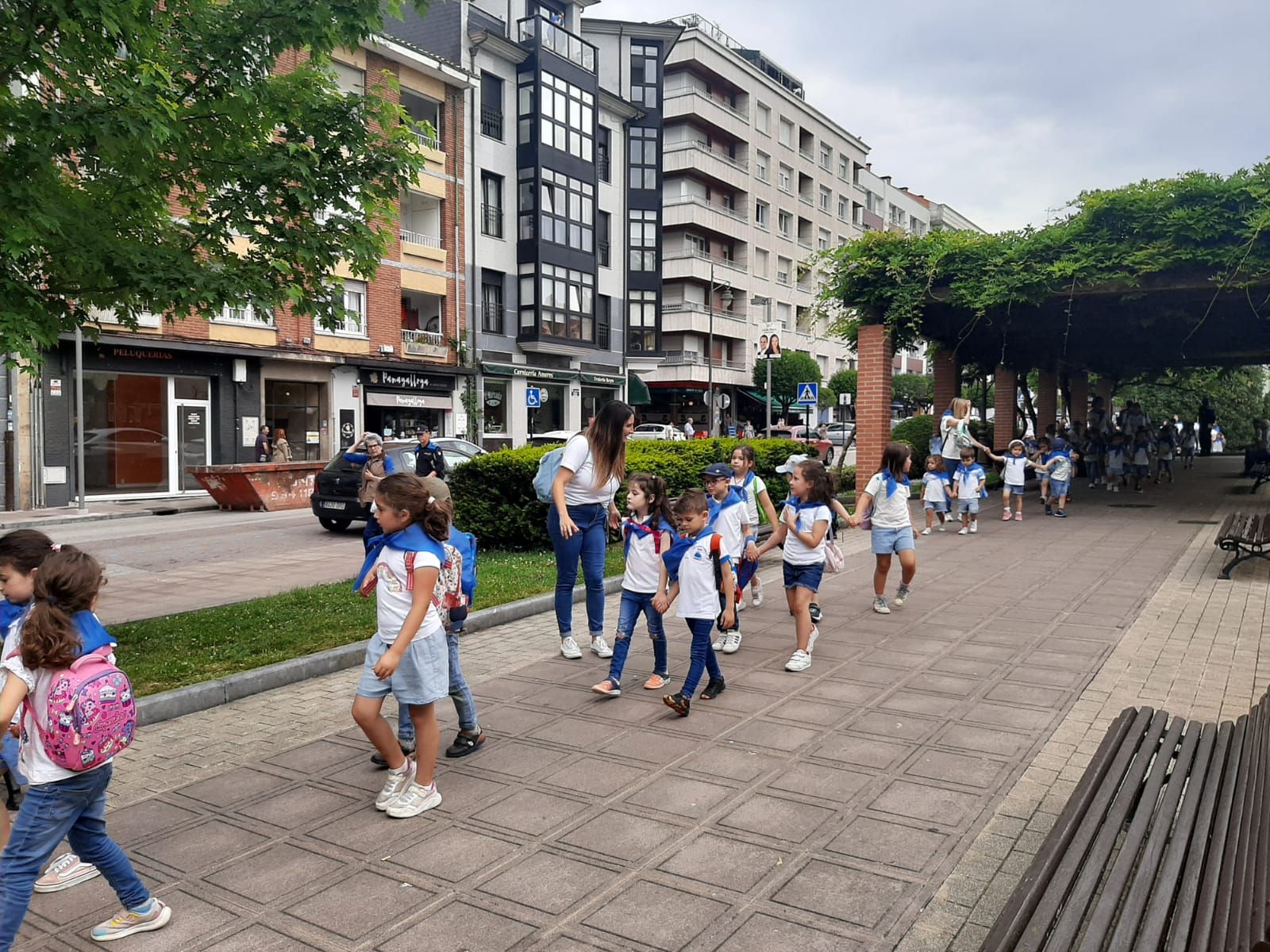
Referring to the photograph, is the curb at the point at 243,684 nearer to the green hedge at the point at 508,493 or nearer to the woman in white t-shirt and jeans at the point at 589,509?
the woman in white t-shirt and jeans at the point at 589,509

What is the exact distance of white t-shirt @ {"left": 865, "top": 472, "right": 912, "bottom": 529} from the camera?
26.0ft

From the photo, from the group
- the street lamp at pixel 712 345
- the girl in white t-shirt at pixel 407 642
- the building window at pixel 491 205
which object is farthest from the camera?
the street lamp at pixel 712 345

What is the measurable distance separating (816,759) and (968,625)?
3424mm

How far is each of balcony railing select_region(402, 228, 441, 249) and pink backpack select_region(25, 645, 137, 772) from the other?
100 feet

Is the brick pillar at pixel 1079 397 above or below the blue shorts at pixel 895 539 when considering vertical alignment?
above

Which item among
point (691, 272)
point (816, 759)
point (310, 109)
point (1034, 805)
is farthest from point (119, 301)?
point (691, 272)

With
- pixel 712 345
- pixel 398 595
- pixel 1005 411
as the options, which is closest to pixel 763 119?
pixel 712 345

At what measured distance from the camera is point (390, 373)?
100 ft

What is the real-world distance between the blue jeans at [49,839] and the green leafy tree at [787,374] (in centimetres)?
5033

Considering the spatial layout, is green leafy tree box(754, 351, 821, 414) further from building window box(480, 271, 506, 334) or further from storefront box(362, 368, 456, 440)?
storefront box(362, 368, 456, 440)

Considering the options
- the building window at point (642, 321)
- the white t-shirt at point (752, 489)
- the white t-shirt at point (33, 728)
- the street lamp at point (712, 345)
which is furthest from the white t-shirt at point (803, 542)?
the street lamp at point (712, 345)

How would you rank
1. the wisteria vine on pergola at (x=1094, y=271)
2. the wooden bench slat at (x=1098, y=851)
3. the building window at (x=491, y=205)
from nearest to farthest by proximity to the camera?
the wooden bench slat at (x=1098, y=851)
the wisteria vine on pergola at (x=1094, y=271)
the building window at (x=491, y=205)

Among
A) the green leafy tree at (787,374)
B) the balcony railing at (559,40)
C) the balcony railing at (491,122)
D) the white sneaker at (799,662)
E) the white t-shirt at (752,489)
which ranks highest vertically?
the balcony railing at (559,40)

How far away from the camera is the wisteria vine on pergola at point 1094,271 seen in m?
13.2
